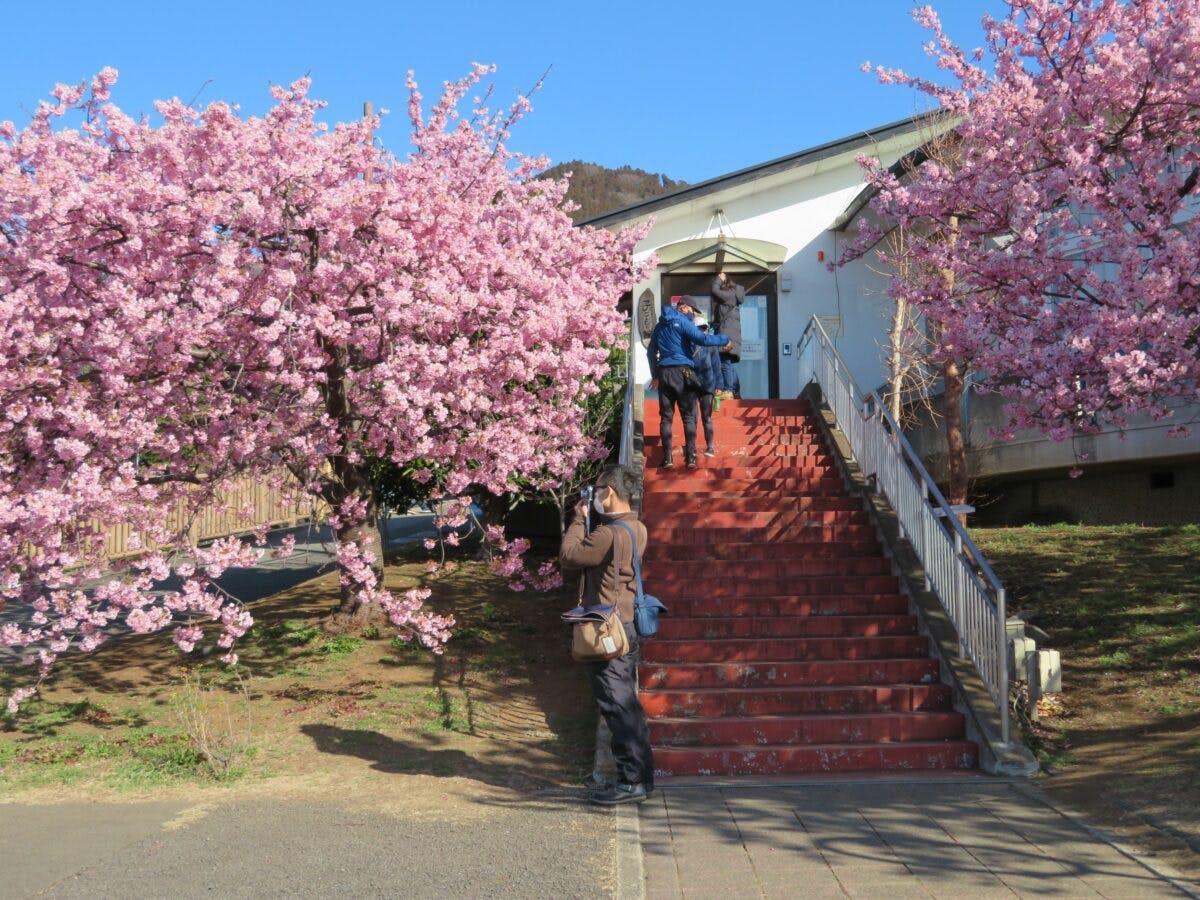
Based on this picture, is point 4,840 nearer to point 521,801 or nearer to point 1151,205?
point 521,801

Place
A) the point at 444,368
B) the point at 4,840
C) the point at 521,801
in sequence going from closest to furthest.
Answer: the point at 4,840 → the point at 521,801 → the point at 444,368

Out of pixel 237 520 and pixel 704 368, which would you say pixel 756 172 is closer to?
pixel 704 368

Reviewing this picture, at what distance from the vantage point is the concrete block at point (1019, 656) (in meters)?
7.94

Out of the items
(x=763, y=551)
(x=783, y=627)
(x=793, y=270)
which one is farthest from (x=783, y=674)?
(x=793, y=270)

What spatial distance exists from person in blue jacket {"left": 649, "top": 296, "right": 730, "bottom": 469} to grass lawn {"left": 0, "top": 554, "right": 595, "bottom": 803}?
95.5 inches

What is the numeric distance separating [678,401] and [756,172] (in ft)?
22.9

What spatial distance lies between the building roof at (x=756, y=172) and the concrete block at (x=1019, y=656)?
10.2 m

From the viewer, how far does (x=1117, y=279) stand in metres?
7.52

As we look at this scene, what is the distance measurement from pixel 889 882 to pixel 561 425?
20.7ft

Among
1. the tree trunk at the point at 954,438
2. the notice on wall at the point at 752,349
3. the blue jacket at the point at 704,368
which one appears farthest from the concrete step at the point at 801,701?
the notice on wall at the point at 752,349

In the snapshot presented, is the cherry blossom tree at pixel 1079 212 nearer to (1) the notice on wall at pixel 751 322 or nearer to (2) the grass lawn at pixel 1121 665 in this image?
(2) the grass lawn at pixel 1121 665

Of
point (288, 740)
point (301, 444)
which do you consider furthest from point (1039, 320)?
point (288, 740)

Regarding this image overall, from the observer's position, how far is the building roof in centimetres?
1692

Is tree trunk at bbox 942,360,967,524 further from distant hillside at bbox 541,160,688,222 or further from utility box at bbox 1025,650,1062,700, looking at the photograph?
distant hillside at bbox 541,160,688,222
